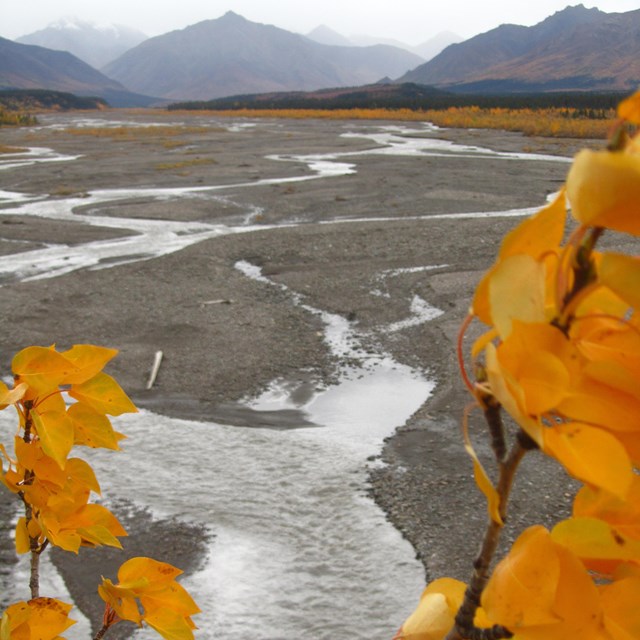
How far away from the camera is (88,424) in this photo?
674 millimetres

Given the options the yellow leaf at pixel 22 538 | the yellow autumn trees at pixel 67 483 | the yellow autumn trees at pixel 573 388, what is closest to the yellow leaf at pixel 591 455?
the yellow autumn trees at pixel 573 388

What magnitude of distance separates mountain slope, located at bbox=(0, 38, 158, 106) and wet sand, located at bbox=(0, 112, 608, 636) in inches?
4250

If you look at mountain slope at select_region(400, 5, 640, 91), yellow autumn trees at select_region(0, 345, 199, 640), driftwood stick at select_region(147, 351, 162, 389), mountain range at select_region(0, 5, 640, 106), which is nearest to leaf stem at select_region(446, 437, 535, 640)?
yellow autumn trees at select_region(0, 345, 199, 640)

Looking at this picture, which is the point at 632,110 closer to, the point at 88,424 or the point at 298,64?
the point at 88,424

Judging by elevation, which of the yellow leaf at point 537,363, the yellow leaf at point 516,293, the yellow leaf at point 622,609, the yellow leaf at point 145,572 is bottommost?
the yellow leaf at point 145,572

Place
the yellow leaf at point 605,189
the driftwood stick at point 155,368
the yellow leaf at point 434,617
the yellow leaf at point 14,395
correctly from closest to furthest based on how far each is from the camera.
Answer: the yellow leaf at point 605,189
the yellow leaf at point 434,617
the yellow leaf at point 14,395
the driftwood stick at point 155,368

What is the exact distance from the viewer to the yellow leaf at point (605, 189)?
Answer: 26 cm

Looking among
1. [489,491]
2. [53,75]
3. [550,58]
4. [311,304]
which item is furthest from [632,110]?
[53,75]

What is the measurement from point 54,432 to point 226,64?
173m

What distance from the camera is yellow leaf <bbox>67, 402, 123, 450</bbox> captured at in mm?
671

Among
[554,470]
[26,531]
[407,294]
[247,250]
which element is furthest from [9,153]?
[26,531]

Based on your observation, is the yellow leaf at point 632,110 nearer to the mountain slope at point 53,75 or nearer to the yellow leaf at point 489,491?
the yellow leaf at point 489,491

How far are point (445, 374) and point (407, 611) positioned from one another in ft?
7.88

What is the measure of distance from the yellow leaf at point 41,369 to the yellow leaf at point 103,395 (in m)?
0.03
